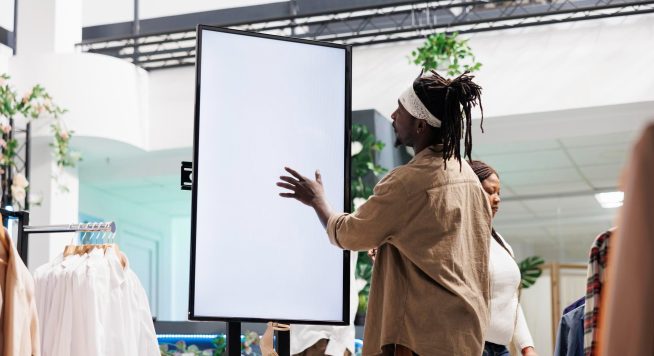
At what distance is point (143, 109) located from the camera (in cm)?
772

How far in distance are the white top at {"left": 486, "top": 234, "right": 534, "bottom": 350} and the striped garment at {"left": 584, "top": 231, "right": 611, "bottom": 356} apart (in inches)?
57.8

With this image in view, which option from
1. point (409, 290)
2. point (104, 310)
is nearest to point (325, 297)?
point (409, 290)

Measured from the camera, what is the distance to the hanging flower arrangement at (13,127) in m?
6.73

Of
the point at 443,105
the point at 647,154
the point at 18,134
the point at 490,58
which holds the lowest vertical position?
the point at 647,154

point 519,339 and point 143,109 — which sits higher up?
point 143,109

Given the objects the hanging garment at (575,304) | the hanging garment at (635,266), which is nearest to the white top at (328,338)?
the hanging garment at (575,304)

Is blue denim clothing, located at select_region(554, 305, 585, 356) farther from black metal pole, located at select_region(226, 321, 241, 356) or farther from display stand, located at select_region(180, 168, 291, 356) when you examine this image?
black metal pole, located at select_region(226, 321, 241, 356)

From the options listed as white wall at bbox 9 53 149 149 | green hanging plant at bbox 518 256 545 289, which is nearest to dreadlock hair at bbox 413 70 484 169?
white wall at bbox 9 53 149 149

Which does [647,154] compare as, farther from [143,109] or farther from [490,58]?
[143,109]

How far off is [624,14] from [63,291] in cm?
448

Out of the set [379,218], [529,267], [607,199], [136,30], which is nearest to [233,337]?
[379,218]

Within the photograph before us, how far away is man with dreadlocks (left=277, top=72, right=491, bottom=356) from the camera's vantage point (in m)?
2.19

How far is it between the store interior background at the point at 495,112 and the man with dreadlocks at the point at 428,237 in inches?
171

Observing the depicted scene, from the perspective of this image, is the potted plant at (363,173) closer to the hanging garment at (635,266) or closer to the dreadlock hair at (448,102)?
the dreadlock hair at (448,102)
